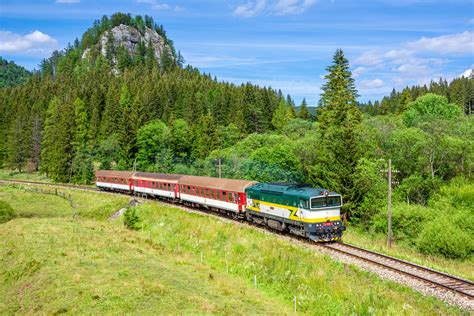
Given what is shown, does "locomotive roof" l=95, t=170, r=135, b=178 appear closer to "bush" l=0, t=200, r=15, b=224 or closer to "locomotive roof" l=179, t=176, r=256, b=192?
"locomotive roof" l=179, t=176, r=256, b=192

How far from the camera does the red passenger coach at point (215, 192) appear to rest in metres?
35.4

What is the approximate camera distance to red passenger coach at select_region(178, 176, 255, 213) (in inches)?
1394

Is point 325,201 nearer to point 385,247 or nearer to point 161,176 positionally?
point 385,247

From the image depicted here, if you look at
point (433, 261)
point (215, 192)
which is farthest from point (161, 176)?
point (433, 261)

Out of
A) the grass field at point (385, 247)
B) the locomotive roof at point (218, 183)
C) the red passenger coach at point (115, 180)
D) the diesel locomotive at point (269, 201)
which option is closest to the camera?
the grass field at point (385, 247)

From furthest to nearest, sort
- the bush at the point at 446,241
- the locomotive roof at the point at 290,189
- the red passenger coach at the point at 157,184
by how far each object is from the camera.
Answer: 1. the red passenger coach at the point at 157,184
2. the bush at the point at 446,241
3. the locomotive roof at the point at 290,189

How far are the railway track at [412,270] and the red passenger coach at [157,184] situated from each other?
→ 84.3 ft

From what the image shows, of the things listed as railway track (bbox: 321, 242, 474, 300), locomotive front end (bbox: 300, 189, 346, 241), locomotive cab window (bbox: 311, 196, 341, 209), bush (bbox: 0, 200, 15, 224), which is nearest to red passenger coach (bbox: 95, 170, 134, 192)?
bush (bbox: 0, 200, 15, 224)

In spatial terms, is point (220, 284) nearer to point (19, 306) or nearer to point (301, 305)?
point (301, 305)

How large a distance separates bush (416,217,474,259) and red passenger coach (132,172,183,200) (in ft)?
89.0

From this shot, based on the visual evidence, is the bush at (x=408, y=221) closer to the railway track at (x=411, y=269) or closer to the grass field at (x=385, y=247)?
the grass field at (x=385, y=247)

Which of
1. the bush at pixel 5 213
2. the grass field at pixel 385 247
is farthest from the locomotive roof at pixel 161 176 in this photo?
the bush at pixel 5 213

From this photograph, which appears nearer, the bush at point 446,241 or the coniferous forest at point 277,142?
the bush at point 446,241

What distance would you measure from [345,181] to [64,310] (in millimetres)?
31480
